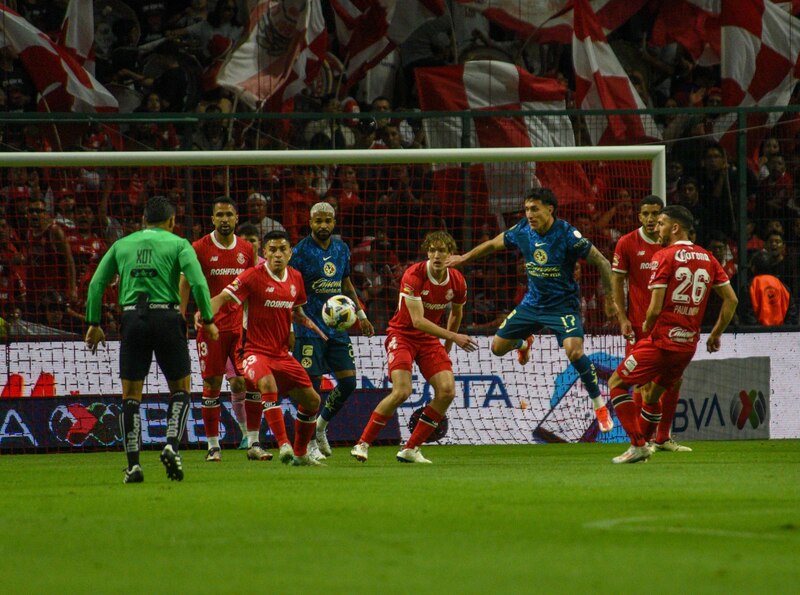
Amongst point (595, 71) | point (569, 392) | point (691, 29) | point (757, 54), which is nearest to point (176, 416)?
point (569, 392)

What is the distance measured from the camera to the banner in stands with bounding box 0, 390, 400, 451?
48.3 feet

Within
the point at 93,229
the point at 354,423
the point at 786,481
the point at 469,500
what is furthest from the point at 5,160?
the point at 786,481

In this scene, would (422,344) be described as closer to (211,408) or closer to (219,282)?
(219,282)

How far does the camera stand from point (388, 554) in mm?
5961

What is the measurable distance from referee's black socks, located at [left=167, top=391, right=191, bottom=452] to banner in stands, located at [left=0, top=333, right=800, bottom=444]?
530 centimetres

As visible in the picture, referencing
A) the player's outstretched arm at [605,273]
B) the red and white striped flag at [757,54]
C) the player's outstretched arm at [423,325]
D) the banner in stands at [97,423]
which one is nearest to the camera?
the player's outstretched arm at [423,325]

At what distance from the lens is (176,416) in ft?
32.6

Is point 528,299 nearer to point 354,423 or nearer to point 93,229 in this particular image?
point 354,423

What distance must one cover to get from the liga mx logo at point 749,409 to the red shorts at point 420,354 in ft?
16.8

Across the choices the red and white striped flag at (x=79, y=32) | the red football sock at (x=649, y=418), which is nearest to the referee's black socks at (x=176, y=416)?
the red football sock at (x=649, y=418)

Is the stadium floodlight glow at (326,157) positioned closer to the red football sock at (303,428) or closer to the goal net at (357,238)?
the goal net at (357,238)

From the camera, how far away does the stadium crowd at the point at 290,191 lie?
15.5m

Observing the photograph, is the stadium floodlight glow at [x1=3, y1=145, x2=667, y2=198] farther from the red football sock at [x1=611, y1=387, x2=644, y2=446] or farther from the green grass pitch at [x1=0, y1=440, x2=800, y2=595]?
the green grass pitch at [x1=0, y1=440, x2=800, y2=595]

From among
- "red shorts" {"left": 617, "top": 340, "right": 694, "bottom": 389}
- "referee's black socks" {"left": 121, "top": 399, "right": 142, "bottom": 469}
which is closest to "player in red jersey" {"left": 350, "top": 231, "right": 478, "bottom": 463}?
"red shorts" {"left": 617, "top": 340, "right": 694, "bottom": 389}
